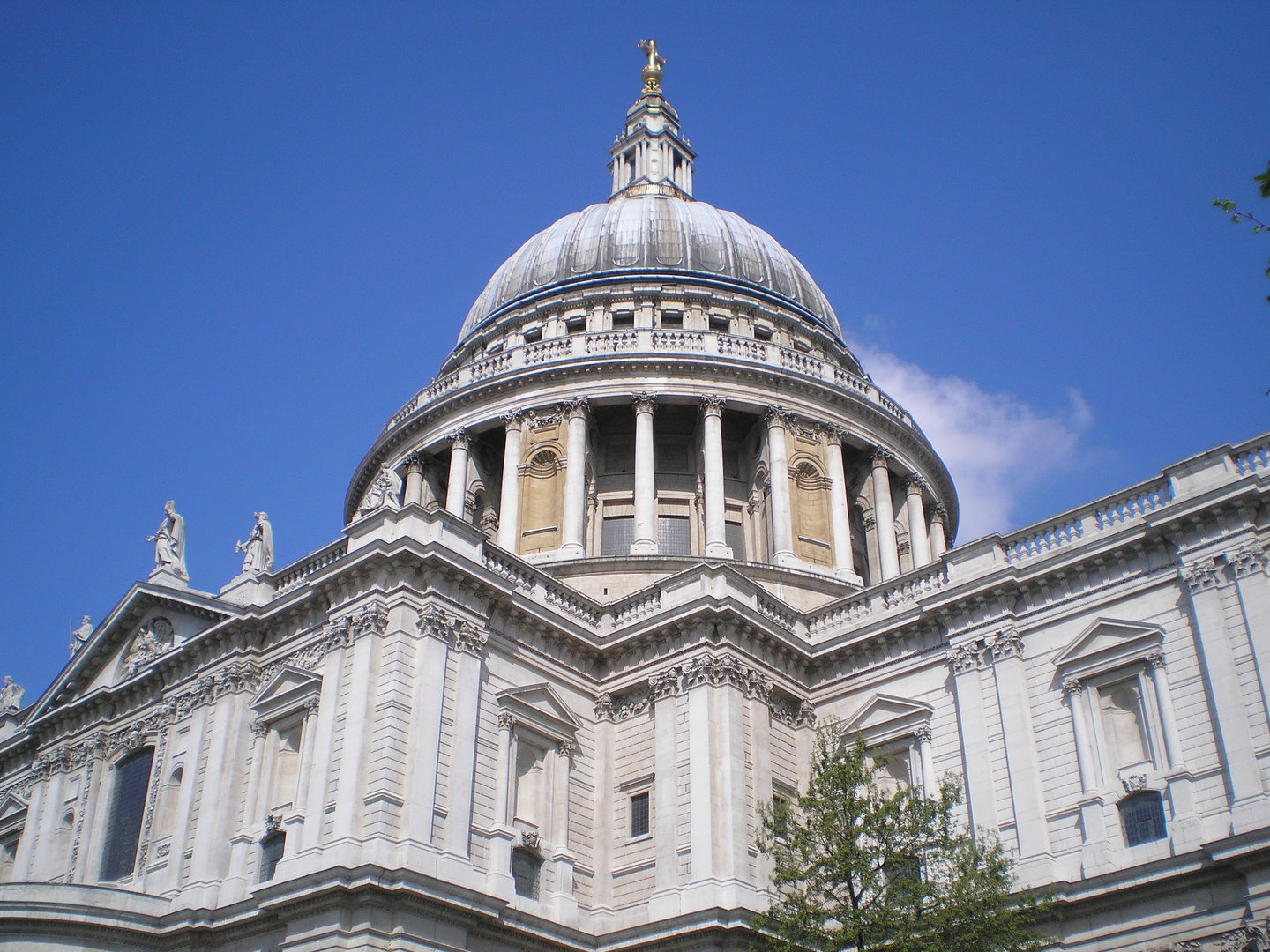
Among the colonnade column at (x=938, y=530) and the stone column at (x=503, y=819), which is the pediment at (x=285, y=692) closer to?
the stone column at (x=503, y=819)

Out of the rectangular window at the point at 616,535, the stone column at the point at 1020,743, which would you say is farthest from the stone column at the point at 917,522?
the stone column at the point at 1020,743

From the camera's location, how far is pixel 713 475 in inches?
1583

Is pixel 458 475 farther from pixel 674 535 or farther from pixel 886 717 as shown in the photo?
pixel 886 717

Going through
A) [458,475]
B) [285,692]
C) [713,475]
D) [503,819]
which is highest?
[458,475]

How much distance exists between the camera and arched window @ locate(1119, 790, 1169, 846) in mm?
23625

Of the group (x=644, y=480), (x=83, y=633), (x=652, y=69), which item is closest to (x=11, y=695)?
(x=83, y=633)

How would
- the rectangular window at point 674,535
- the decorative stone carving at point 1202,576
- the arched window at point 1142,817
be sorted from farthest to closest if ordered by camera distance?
1. the rectangular window at point 674,535
2. the decorative stone carving at point 1202,576
3. the arched window at point 1142,817

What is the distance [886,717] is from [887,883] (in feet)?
23.5

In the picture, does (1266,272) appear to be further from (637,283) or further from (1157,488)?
(637,283)

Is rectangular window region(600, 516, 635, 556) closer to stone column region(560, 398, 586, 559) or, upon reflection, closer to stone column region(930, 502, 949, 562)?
stone column region(560, 398, 586, 559)

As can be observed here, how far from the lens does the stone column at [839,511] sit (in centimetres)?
3966

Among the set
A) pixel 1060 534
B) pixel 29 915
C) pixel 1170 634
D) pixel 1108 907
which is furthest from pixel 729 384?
pixel 29 915

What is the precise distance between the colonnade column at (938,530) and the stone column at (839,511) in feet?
16.3

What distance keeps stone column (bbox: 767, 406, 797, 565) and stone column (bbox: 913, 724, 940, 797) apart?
10.7 m
